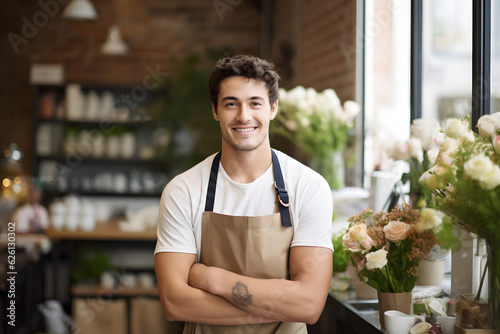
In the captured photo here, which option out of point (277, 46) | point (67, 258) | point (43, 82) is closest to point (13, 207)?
point (67, 258)

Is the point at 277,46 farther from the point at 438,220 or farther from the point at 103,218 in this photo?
the point at 438,220

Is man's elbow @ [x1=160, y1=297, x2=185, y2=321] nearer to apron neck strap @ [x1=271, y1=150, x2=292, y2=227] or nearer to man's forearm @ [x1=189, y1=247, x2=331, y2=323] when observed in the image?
man's forearm @ [x1=189, y1=247, x2=331, y2=323]

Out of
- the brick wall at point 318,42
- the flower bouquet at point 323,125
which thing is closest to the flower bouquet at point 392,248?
the flower bouquet at point 323,125

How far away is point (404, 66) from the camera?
3.14 m

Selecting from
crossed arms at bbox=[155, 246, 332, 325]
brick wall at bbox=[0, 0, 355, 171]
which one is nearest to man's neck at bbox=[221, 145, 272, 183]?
crossed arms at bbox=[155, 246, 332, 325]

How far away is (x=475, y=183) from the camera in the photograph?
1.24 m

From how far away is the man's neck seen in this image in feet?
5.32

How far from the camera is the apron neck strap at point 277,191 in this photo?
1573 mm

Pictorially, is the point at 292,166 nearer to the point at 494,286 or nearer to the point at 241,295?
the point at 241,295

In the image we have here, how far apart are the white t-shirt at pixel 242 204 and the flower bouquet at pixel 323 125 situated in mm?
1400

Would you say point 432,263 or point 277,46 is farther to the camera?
point 277,46

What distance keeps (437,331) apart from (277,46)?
4.12m

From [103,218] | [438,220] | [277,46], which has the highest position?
[277,46]

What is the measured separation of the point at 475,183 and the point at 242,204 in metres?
0.64
